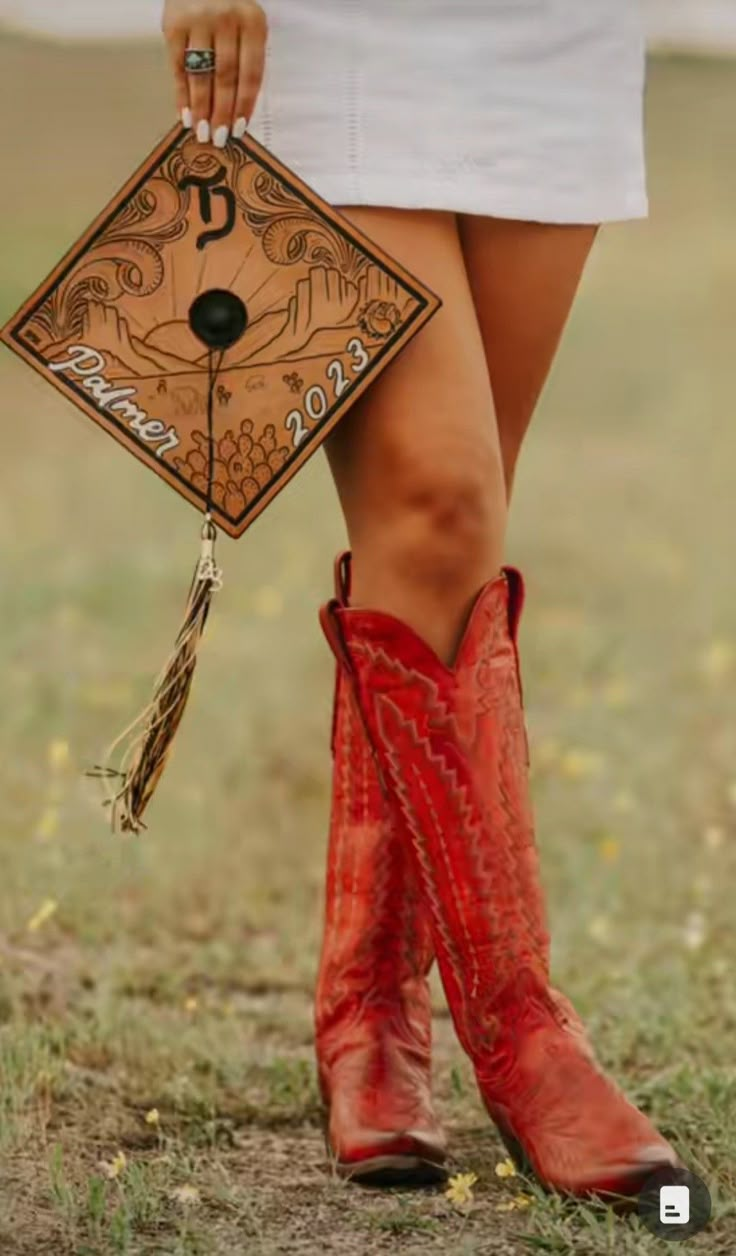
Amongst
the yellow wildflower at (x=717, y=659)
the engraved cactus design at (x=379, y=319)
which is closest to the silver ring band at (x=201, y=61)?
the engraved cactus design at (x=379, y=319)

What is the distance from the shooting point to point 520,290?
215 centimetres

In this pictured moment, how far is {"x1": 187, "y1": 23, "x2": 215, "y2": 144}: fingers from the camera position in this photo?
2000mm

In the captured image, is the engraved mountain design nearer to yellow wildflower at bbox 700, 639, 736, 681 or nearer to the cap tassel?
the cap tassel

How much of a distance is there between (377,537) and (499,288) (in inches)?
11.2

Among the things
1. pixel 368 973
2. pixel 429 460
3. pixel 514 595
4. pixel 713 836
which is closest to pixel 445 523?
pixel 429 460

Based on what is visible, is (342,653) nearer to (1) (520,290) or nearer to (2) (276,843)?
(1) (520,290)

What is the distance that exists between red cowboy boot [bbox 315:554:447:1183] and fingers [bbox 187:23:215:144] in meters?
0.45

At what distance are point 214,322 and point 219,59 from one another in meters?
0.24

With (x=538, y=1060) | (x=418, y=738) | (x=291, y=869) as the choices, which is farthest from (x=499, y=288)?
(x=291, y=869)

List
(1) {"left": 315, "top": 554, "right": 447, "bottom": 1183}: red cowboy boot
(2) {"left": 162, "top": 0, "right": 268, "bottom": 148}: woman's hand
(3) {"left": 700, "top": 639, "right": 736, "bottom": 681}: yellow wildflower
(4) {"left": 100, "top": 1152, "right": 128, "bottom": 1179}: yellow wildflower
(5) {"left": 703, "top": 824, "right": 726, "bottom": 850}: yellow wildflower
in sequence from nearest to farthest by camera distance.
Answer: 1. (2) {"left": 162, "top": 0, "right": 268, "bottom": 148}: woman's hand
2. (4) {"left": 100, "top": 1152, "right": 128, "bottom": 1179}: yellow wildflower
3. (1) {"left": 315, "top": 554, "right": 447, "bottom": 1183}: red cowboy boot
4. (5) {"left": 703, "top": 824, "right": 726, "bottom": 850}: yellow wildflower
5. (3) {"left": 700, "top": 639, "right": 736, "bottom": 681}: yellow wildflower

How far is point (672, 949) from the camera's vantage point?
3191 mm

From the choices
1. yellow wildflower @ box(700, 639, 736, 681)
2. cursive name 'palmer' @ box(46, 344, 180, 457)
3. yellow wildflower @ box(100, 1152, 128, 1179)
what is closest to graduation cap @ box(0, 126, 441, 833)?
cursive name 'palmer' @ box(46, 344, 180, 457)

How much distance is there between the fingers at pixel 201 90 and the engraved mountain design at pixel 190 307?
16 millimetres

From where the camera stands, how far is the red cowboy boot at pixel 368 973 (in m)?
2.21
